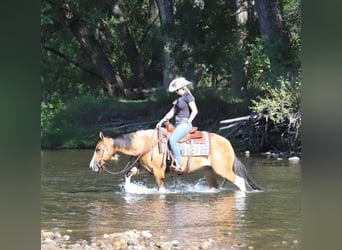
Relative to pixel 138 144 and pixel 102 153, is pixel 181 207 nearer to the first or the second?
pixel 138 144

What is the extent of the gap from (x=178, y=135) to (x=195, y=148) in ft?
0.81

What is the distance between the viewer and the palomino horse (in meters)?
6.59

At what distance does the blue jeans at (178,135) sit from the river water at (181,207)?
0.43m

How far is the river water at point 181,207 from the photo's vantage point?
5.00 metres

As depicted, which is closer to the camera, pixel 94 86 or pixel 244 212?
pixel 244 212

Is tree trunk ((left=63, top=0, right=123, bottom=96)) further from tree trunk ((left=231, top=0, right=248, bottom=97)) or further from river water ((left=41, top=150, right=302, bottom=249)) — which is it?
river water ((left=41, top=150, right=302, bottom=249))

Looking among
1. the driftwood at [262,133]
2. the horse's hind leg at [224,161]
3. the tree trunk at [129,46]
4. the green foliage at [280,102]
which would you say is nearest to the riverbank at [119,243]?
the horse's hind leg at [224,161]

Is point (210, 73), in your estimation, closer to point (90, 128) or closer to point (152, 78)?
point (152, 78)

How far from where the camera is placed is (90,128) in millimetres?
10617

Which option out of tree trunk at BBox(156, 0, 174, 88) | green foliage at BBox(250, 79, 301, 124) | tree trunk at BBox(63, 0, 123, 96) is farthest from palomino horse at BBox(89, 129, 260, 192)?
tree trunk at BBox(63, 0, 123, 96)

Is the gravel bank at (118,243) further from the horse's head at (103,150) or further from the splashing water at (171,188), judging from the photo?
the splashing water at (171,188)

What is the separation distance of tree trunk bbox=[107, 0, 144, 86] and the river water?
2796mm
